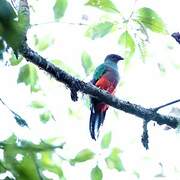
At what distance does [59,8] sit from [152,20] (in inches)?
12.8

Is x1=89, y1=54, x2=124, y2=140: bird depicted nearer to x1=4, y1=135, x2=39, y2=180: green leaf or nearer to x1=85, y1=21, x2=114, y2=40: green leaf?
x1=85, y1=21, x2=114, y2=40: green leaf

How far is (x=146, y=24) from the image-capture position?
4.94ft

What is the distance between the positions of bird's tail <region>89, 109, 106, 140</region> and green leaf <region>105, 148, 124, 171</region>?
Result: 0.50 m

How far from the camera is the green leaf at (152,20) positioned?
1.46m

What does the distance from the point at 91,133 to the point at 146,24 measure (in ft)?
2.66

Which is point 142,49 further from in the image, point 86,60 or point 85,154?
point 85,154

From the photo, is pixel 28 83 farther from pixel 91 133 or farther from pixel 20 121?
pixel 20 121

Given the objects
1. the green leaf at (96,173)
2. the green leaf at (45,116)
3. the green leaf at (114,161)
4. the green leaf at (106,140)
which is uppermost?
the green leaf at (45,116)

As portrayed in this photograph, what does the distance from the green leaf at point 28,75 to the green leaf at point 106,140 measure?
0.41 m

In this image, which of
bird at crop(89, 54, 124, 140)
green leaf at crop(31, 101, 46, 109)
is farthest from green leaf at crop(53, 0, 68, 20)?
green leaf at crop(31, 101, 46, 109)

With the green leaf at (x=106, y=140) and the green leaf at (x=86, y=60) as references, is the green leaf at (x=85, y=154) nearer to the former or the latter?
the green leaf at (x=106, y=140)

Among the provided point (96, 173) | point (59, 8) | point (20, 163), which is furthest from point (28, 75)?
point (20, 163)

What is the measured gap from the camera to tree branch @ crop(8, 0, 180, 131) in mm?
1514

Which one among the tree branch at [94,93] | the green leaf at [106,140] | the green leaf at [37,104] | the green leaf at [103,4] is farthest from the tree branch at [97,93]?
the green leaf at [37,104]
